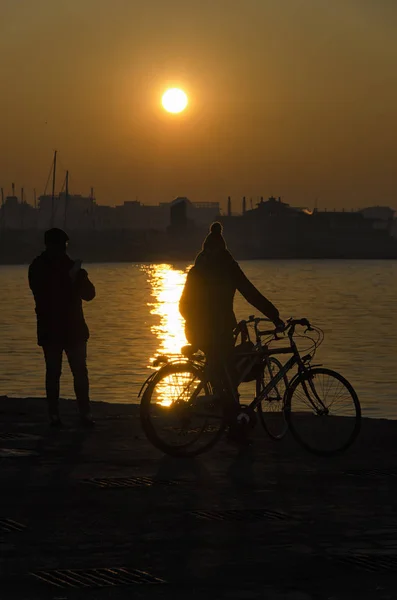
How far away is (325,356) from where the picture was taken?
33.9 m

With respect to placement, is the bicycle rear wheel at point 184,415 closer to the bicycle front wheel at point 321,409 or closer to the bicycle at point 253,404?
the bicycle at point 253,404

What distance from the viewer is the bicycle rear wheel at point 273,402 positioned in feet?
32.3

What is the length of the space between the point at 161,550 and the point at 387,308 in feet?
212

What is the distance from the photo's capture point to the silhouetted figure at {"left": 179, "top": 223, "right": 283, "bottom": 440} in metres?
9.99

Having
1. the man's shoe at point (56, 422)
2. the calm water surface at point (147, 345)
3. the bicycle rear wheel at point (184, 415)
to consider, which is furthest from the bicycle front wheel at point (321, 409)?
the calm water surface at point (147, 345)

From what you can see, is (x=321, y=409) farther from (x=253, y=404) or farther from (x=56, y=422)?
(x=56, y=422)

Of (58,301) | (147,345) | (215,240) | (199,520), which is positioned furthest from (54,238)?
(147,345)

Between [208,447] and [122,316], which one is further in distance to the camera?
[122,316]

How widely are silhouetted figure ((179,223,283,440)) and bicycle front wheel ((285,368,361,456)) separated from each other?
1.96ft

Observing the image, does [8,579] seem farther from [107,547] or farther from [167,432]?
[167,432]

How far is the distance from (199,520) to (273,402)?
2.64 m

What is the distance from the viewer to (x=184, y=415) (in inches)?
378

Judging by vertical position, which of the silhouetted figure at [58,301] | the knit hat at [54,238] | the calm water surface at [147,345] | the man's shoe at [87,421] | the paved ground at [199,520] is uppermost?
the knit hat at [54,238]

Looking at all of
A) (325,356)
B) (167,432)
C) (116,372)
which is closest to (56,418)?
(167,432)
